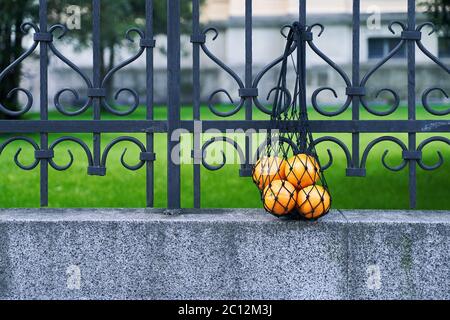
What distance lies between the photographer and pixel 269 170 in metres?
2.77

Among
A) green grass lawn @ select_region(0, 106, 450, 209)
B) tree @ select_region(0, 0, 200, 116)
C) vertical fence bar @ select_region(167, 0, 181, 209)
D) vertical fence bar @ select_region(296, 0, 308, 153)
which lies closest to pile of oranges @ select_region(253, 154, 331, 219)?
vertical fence bar @ select_region(296, 0, 308, 153)

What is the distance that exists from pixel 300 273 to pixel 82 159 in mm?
7401

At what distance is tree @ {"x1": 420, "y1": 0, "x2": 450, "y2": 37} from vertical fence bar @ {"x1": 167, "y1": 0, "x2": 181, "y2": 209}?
439cm

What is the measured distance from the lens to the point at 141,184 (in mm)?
7125

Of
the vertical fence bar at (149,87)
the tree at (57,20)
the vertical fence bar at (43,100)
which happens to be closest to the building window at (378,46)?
A: the tree at (57,20)

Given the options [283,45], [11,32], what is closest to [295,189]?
[11,32]

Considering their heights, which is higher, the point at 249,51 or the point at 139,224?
the point at 249,51

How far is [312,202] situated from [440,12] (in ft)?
15.9

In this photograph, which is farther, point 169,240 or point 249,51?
point 249,51

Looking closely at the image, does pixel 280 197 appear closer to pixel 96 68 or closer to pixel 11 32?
pixel 96 68

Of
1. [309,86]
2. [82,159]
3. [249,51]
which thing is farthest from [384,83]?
[249,51]

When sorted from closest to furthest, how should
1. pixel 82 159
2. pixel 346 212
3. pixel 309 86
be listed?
pixel 346 212, pixel 82 159, pixel 309 86
